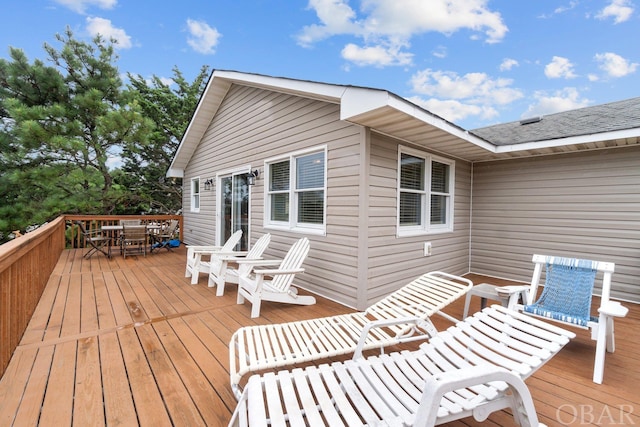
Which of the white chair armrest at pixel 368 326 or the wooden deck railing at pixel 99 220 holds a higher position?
the wooden deck railing at pixel 99 220

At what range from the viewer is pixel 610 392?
2020mm

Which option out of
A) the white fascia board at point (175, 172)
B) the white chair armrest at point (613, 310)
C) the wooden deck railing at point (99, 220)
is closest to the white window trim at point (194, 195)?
the white fascia board at point (175, 172)

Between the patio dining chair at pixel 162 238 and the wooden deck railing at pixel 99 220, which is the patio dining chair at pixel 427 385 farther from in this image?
the wooden deck railing at pixel 99 220

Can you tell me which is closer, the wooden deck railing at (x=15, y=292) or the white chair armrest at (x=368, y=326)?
the white chair armrest at (x=368, y=326)

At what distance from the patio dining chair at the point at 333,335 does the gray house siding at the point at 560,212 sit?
3.30 m

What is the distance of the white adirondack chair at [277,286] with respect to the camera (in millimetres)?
3321

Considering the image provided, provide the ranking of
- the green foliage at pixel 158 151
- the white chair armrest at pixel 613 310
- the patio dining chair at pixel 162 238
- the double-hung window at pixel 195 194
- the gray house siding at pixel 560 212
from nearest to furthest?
1. the white chair armrest at pixel 613 310
2. the gray house siding at pixel 560 212
3. the patio dining chair at pixel 162 238
4. the double-hung window at pixel 195 194
5. the green foliage at pixel 158 151

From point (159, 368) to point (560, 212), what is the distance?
6.03 meters

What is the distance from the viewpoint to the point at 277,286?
3.71 meters

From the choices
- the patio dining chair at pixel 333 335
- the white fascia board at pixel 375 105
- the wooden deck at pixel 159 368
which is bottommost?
the wooden deck at pixel 159 368

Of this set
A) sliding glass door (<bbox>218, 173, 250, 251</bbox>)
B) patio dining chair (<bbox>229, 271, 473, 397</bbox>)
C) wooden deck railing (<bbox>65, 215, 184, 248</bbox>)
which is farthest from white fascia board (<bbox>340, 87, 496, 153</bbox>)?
wooden deck railing (<bbox>65, 215, 184, 248</bbox>)

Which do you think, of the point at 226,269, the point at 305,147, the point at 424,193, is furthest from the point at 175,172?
the point at 424,193

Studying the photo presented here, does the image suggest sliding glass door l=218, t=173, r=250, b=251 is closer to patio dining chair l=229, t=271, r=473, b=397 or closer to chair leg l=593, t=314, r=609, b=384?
patio dining chair l=229, t=271, r=473, b=397

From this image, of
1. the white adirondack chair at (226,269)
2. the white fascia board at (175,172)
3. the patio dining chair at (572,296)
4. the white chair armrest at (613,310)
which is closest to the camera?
the white chair armrest at (613,310)
